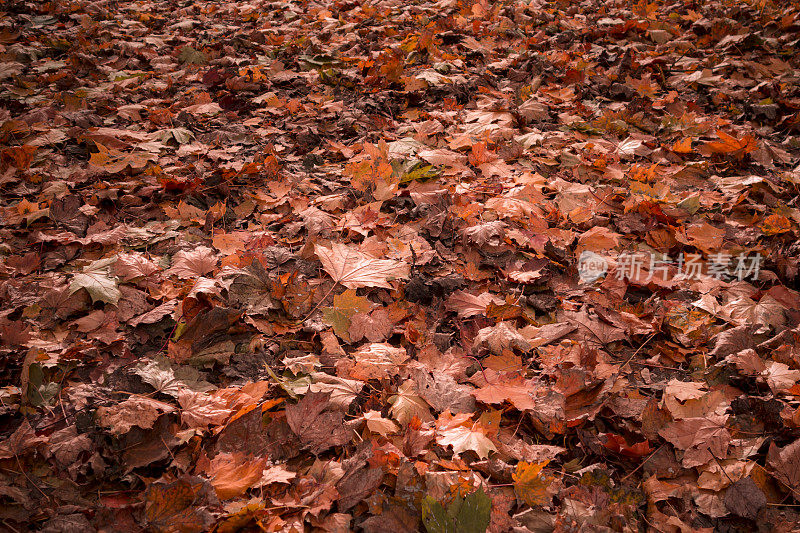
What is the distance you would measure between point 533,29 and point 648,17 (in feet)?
3.18

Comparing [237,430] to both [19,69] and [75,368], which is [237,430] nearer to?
[75,368]

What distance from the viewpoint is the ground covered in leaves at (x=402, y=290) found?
4.53 ft

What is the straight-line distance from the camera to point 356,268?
6.75ft

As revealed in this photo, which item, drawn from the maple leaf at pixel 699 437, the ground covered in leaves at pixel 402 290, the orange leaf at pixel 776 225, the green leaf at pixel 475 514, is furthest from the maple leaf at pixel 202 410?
the orange leaf at pixel 776 225

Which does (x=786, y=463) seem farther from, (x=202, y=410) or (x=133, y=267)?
(x=133, y=267)

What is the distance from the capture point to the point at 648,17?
171 inches

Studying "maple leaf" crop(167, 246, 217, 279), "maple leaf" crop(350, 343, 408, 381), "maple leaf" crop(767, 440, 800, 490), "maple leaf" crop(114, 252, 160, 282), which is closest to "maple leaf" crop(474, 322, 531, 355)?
"maple leaf" crop(350, 343, 408, 381)

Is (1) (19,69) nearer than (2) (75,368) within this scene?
No

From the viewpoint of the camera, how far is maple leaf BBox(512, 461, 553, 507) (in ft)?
4.41

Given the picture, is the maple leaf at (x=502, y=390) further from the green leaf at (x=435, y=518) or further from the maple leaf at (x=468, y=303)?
the green leaf at (x=435, y=518)

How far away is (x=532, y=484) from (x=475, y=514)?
8.4 inches

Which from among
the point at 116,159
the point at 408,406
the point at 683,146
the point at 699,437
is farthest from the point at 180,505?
the point at 683,146

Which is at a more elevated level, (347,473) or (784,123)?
(784,123)

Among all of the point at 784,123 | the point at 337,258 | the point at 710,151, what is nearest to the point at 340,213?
the point at 337,258
